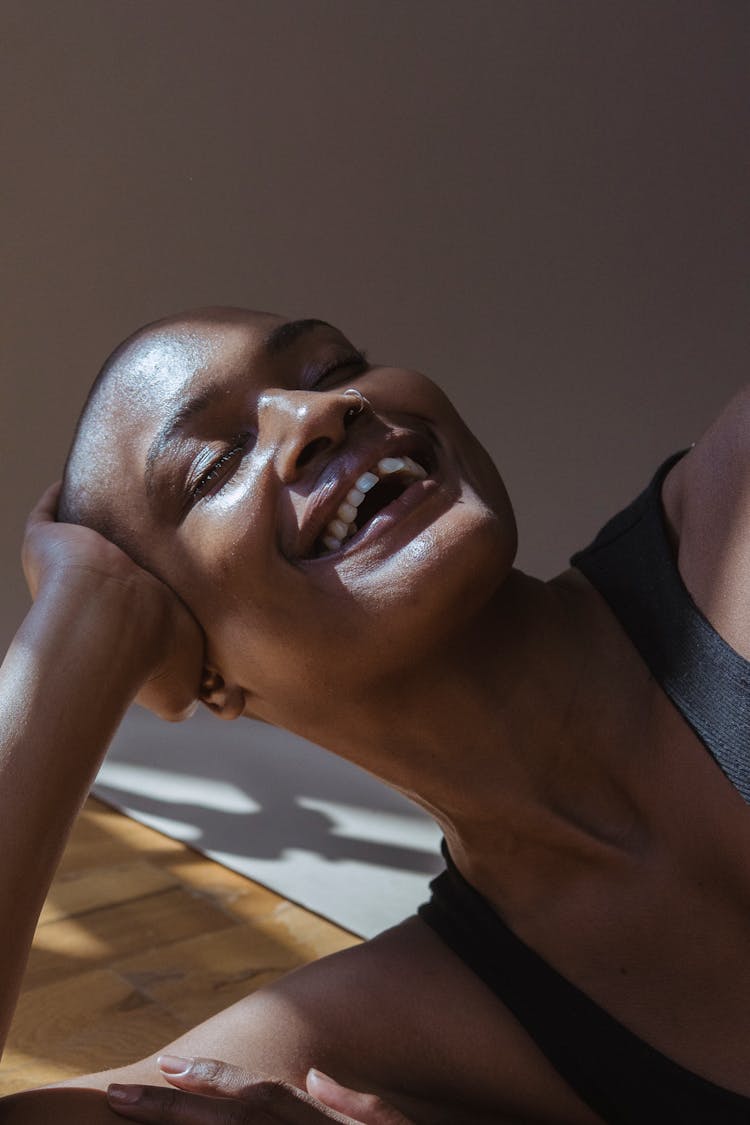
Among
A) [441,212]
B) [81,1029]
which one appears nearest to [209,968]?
[81,1029]

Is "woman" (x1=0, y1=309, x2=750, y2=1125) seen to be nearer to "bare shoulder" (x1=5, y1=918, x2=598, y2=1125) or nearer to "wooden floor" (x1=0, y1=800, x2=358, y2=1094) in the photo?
"bare shoulder" (x1=5, y1=918, x2=598, y2=1125)

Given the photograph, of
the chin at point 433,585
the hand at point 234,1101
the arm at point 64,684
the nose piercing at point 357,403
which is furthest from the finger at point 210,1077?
the nose piercing at point 357,403

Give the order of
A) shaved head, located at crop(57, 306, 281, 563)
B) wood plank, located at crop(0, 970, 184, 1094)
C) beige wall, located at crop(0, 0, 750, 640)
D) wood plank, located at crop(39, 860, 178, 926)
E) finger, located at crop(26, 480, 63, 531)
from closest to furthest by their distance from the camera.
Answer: shaved head, located at crop(57, 306, 281, 563), finger, located at crop(26, 480, 63, 531), wood plank, located at crop(0, 970, 184, 1094), wood plank, located at crop(39, 860, 178, 926), beige wall, located at crop(0, 0, 750, 640)

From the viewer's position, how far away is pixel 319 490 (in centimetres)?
120

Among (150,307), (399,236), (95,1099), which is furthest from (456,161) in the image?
(95,1099)

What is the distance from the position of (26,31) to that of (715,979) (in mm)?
2473

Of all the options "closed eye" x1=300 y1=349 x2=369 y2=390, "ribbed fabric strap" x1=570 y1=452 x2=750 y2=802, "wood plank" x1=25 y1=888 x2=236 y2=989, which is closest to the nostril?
"closed eye" x1=300 y1=349 x2=369 y2=390

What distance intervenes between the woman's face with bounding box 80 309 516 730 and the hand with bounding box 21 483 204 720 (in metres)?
0.02

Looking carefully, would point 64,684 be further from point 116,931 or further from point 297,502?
point 116,931

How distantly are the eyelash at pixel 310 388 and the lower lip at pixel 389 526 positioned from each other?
5.4 inches

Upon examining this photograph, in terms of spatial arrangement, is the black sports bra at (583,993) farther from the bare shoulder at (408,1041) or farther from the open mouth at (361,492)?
the open mouth at (361,492)

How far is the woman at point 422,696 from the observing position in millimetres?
1165

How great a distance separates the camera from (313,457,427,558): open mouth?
1.21 m

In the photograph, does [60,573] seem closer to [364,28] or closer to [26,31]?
[26,31]
